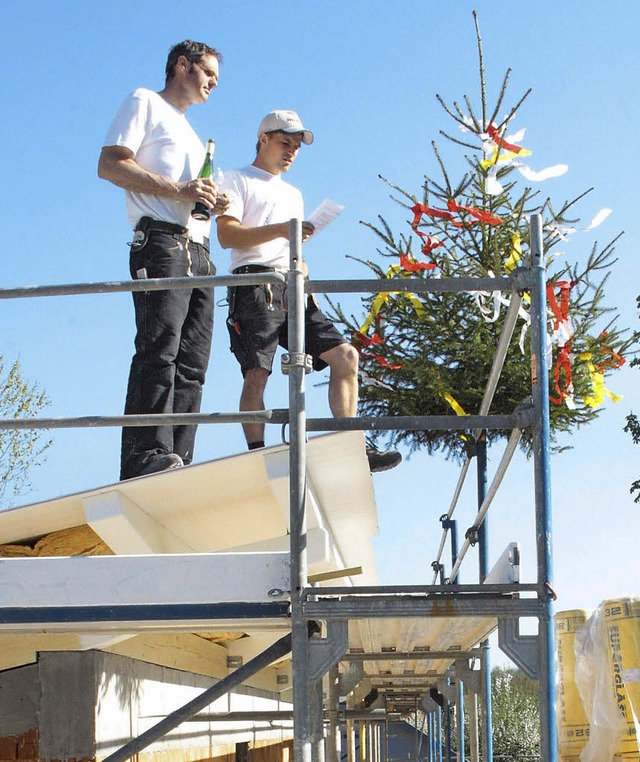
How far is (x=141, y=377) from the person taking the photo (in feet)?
15.7

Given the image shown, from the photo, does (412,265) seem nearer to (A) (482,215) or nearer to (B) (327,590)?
(A) (482,215)

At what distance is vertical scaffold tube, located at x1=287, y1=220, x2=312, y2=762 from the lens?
11.1ft

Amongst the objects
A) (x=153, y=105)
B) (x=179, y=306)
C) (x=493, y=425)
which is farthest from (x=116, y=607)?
(x=153, y=105)

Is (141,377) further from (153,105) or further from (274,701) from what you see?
(274,701)

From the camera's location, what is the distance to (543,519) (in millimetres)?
3436

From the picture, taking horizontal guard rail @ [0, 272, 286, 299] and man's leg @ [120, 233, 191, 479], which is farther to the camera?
man's leg @ [120, 233, 191, 479]

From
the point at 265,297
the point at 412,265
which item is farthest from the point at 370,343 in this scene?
the point at 265,297

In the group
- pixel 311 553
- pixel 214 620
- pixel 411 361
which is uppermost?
pixel 411 361

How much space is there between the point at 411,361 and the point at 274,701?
5774 mm

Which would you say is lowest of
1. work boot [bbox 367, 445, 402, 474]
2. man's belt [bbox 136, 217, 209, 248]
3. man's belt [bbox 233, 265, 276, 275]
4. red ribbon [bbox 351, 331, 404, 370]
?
work boot [bbox 367, 445, 402, 474]

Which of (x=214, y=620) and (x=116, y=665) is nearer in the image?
(x=214, y=620)

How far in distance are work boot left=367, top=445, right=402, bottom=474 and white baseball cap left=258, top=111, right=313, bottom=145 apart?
159 centimetres

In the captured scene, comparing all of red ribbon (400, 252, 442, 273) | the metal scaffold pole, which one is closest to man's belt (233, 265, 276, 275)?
the metal scaffold pole

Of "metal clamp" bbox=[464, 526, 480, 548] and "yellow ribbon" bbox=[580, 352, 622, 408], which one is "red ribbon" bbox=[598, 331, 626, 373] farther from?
"metal clamp" bbox=[464, 526, 480, 548]
